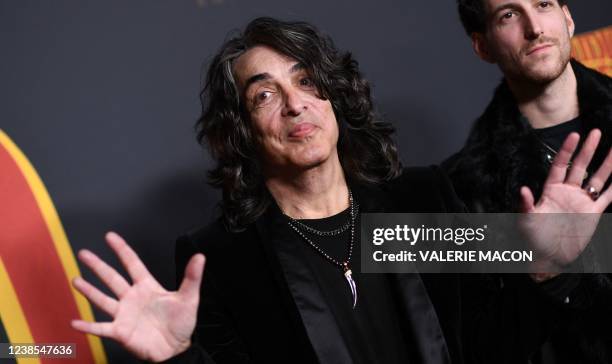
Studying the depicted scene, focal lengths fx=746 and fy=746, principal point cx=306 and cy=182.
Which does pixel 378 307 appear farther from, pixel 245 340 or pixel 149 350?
pixel 149 350

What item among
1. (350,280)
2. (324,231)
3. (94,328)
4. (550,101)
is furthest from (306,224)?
(550,101)

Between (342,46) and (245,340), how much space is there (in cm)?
108

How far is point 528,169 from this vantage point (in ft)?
6.04

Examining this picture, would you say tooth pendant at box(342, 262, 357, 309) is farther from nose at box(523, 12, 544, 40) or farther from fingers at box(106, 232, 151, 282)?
nose at box(523, 12, 544, 40)

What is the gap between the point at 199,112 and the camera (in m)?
2.06

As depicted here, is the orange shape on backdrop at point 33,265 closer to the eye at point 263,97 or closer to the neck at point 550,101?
the eye at point 263,97

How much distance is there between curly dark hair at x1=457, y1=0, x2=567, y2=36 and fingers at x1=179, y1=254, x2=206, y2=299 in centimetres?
110

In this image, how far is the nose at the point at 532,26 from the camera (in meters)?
1.86

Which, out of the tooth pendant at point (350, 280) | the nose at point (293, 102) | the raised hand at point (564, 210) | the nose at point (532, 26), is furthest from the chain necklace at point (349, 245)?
the nose at point (532, 26)

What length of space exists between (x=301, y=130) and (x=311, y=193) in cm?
16

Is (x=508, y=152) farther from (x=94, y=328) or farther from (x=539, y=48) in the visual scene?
(x=94, y=328)

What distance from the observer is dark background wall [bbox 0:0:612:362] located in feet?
5.94

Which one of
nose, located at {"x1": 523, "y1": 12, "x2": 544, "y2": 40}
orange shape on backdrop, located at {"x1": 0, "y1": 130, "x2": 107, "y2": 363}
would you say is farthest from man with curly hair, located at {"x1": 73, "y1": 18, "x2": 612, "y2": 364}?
nose, located at {"x1": 523, "y1": 12, "x2": 544, "y2": 40}

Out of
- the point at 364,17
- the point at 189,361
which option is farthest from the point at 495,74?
the point at 189,361
